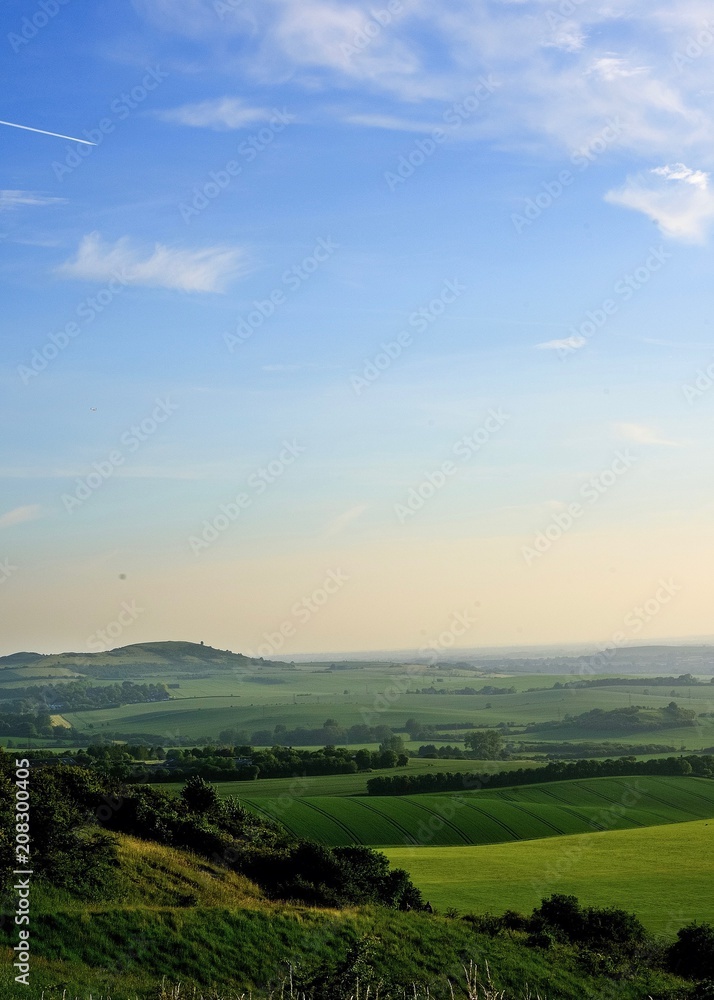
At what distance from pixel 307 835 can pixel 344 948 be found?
131ft

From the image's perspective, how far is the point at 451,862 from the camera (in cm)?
5509

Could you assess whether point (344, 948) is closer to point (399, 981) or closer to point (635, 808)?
point (399, 981)

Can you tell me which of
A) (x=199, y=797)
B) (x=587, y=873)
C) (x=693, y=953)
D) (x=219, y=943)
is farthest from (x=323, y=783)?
(x=219, y=943)

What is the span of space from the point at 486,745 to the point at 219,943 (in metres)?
127

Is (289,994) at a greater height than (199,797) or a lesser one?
lesser

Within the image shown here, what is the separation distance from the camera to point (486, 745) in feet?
484

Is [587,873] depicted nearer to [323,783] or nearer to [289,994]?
[289,994]

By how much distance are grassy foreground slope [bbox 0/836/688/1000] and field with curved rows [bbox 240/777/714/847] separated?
1417 inches

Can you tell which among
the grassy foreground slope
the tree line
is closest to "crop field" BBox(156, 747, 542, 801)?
the tree line

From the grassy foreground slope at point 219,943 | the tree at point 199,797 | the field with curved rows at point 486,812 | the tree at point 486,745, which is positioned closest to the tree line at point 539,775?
the field with curved rows at point 486,812

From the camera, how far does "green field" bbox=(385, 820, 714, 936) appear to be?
141 feet

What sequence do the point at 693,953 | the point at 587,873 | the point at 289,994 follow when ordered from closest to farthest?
the point at 289,994
the point at 693,953
the point at 587,873

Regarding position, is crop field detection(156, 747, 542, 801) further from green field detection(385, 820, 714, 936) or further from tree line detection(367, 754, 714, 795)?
green field detection(385, 820, 714, 936)

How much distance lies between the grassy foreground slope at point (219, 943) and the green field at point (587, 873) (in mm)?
9937
